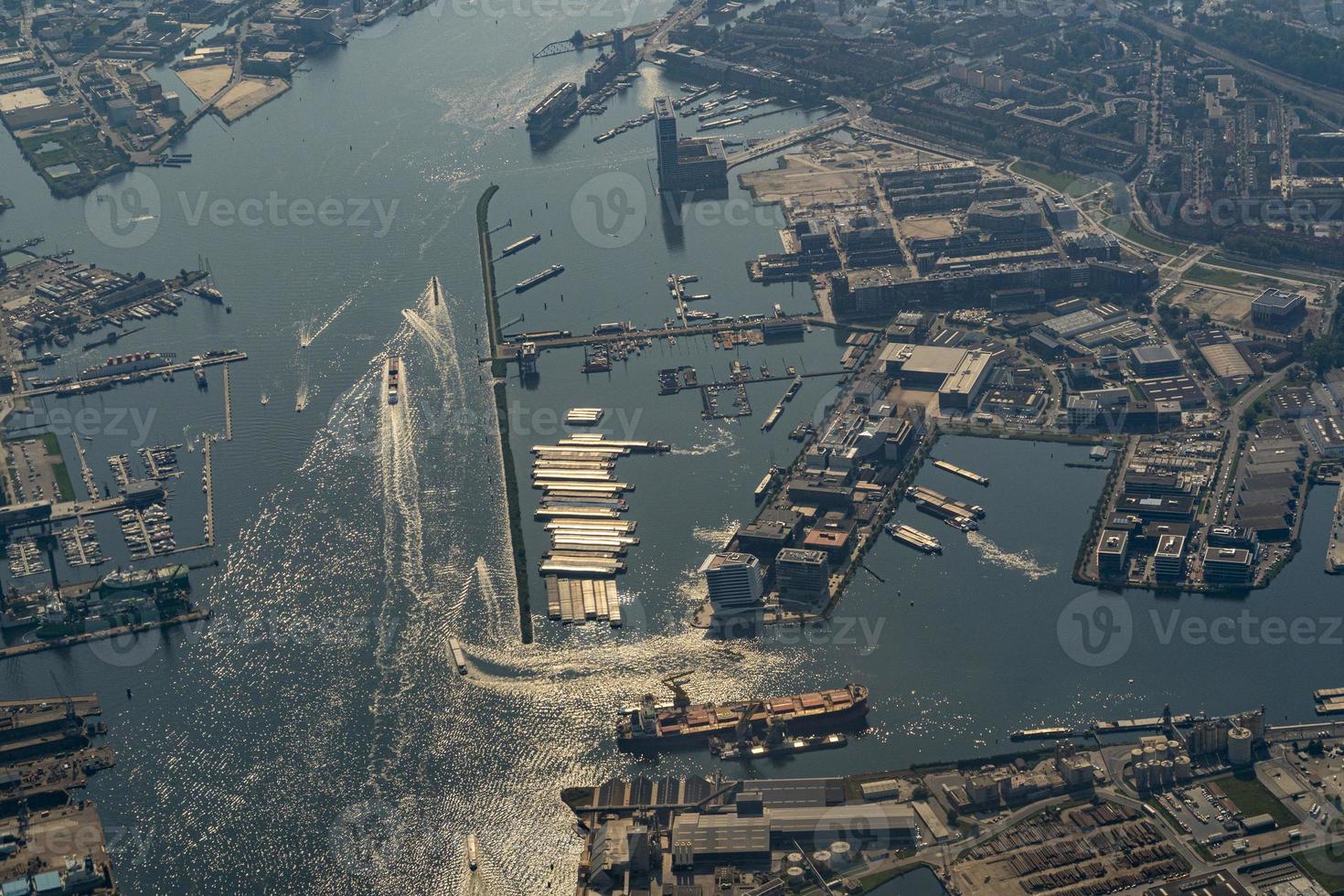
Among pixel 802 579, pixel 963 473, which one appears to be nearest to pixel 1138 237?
pixel 963 473

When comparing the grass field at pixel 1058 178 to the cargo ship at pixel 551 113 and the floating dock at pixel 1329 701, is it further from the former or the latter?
the floating dock at pixel 1329 701

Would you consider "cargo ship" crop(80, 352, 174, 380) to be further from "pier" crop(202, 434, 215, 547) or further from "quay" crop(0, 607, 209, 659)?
"quay" crop(0, 607, 209, 659)

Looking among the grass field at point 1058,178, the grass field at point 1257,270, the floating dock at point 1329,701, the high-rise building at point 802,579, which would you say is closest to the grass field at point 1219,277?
the grass field at point 1257,270

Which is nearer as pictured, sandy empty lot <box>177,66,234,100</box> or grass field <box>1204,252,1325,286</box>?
grass field <box>1204,252,1325,286</box>

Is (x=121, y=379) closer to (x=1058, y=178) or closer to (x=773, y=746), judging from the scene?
(x=773, y=746)

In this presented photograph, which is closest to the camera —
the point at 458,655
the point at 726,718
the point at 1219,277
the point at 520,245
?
the point at 726,718

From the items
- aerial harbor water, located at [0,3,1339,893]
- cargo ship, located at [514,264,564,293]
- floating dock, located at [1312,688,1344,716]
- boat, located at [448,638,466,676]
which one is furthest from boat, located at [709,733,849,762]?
cargo ship, located at [514,264,564,293]
